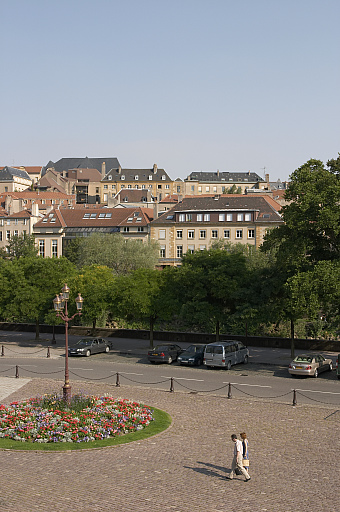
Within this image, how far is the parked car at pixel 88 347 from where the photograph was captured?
46156 mm

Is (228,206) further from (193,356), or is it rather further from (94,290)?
(193,356)

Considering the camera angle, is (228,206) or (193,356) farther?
(228,206)

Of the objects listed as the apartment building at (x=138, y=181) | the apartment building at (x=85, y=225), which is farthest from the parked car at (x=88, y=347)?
the apartment building at (x=138, y=181)

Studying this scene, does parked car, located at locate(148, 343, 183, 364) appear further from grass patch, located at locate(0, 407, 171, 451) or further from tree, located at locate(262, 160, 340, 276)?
grass patch, located at locate(0, 407, 171, 451)

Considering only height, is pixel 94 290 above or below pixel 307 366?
above

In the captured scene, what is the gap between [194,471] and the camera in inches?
749

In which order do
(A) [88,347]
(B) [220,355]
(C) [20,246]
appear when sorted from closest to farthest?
(B) [220,355] < (A) [88,347] < (C) [20,246]

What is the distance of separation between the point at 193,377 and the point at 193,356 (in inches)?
176

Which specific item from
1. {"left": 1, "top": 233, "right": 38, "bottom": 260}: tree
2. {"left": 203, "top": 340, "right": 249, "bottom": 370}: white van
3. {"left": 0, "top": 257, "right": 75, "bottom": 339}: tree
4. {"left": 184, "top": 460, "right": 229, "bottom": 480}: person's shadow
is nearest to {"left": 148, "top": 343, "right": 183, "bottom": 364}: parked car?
{"left": 203, "top": 340, "right": 249, "bottom": 370}: white van

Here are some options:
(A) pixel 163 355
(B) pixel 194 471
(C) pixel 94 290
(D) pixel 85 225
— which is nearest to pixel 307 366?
(A) pixel 163 355

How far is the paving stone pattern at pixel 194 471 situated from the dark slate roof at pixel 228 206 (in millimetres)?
71305

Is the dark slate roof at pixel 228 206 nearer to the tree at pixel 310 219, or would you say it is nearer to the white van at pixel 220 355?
the tree at pixel 310 219

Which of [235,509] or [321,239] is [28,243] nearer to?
[321,239]

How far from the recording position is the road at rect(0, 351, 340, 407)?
104 feet
